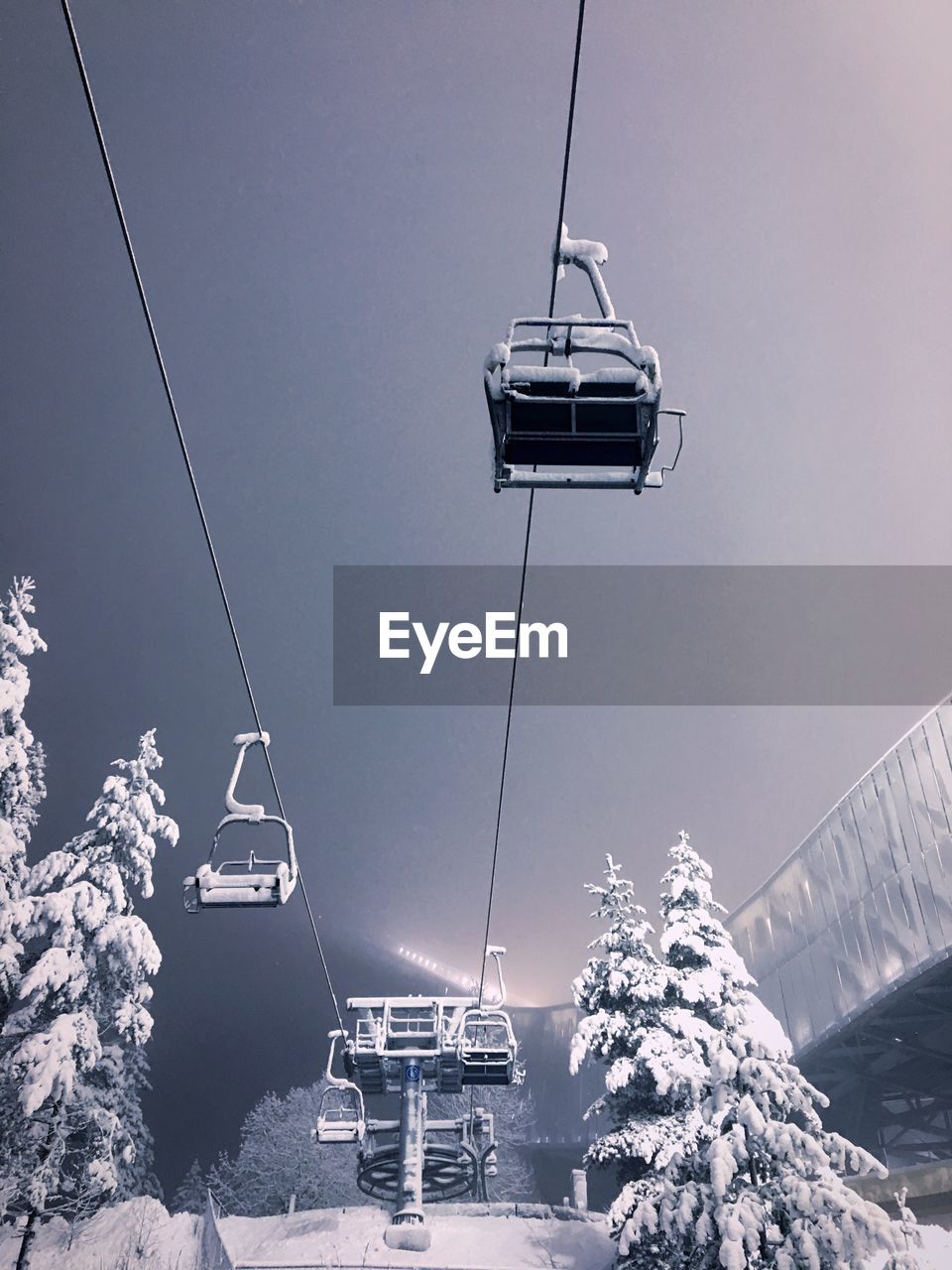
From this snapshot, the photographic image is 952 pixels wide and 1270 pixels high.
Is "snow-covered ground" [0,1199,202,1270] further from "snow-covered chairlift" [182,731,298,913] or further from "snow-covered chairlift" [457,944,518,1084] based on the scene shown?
"snow-covered chairlift" [182,731,298,913]

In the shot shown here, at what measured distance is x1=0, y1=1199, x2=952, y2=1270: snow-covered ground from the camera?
19531 millimetres

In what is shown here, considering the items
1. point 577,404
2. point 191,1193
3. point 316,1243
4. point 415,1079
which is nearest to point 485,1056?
point 415,1079

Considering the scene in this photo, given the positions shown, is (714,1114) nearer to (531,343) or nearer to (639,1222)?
(639,1222)

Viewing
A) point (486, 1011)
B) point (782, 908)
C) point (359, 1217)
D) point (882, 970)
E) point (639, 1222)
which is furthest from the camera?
point (782, 908)

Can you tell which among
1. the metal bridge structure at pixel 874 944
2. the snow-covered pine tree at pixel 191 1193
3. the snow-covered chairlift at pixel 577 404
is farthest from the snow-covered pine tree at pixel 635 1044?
the snow-covered pine tree at pixel 191 1193

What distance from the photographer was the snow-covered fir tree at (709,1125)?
9547 millimetres

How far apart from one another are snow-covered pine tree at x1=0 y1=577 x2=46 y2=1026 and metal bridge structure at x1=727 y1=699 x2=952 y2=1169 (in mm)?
20402

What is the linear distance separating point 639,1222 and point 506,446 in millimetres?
9483

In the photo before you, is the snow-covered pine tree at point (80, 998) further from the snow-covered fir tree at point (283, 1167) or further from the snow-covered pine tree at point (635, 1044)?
the snow-covered fir tree at point (283, 1167)

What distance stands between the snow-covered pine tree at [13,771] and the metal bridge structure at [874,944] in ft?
66.9

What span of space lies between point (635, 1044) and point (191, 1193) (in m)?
41.0

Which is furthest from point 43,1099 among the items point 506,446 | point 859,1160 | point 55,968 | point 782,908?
point 782,908

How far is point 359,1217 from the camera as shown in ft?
78.0

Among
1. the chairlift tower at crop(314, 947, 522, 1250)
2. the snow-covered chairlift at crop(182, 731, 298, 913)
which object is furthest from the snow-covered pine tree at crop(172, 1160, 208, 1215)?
the snow-covered chairlift at crop(182, 731, 298, 913)
